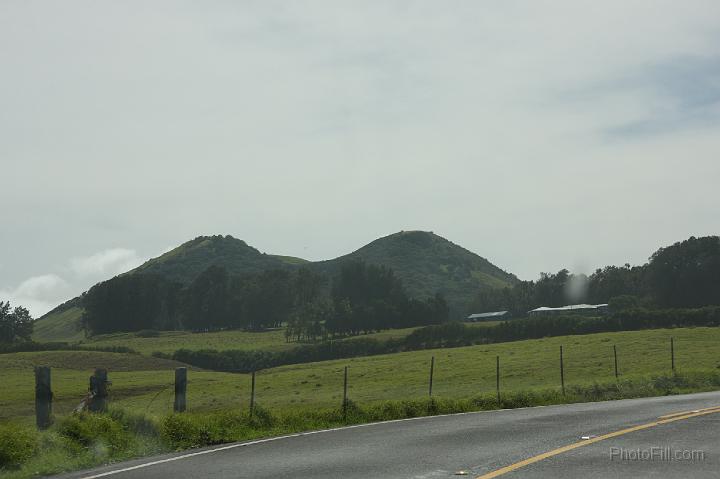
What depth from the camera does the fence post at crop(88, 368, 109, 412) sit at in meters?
16.9

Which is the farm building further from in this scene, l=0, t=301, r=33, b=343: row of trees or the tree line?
l=0, t=301, r=33, b=343: row of trees

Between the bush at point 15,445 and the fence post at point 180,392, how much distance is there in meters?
4.48

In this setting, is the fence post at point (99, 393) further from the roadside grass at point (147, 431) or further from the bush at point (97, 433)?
the bush at point (97, 433)

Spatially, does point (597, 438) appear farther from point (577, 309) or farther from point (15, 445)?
point (577, 309)

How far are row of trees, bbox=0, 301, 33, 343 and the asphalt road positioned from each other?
559ft

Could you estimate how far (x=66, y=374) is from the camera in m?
90.6

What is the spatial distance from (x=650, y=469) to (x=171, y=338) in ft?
563

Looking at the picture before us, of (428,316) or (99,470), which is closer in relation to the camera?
(99,470)

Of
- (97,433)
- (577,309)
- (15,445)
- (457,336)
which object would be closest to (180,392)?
(97,433)

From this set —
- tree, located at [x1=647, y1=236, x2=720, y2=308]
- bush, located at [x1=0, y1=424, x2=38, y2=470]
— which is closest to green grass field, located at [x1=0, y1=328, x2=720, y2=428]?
bush, located at [x1=0, y1=424, x2=38, y2=470]

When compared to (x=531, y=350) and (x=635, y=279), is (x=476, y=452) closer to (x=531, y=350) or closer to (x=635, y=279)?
(x=531, y=350)

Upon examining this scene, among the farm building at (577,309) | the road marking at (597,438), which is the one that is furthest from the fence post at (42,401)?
the farm building at (577,309)

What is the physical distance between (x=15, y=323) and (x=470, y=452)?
180 meters

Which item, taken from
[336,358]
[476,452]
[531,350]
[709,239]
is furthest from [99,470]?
[709,239]
